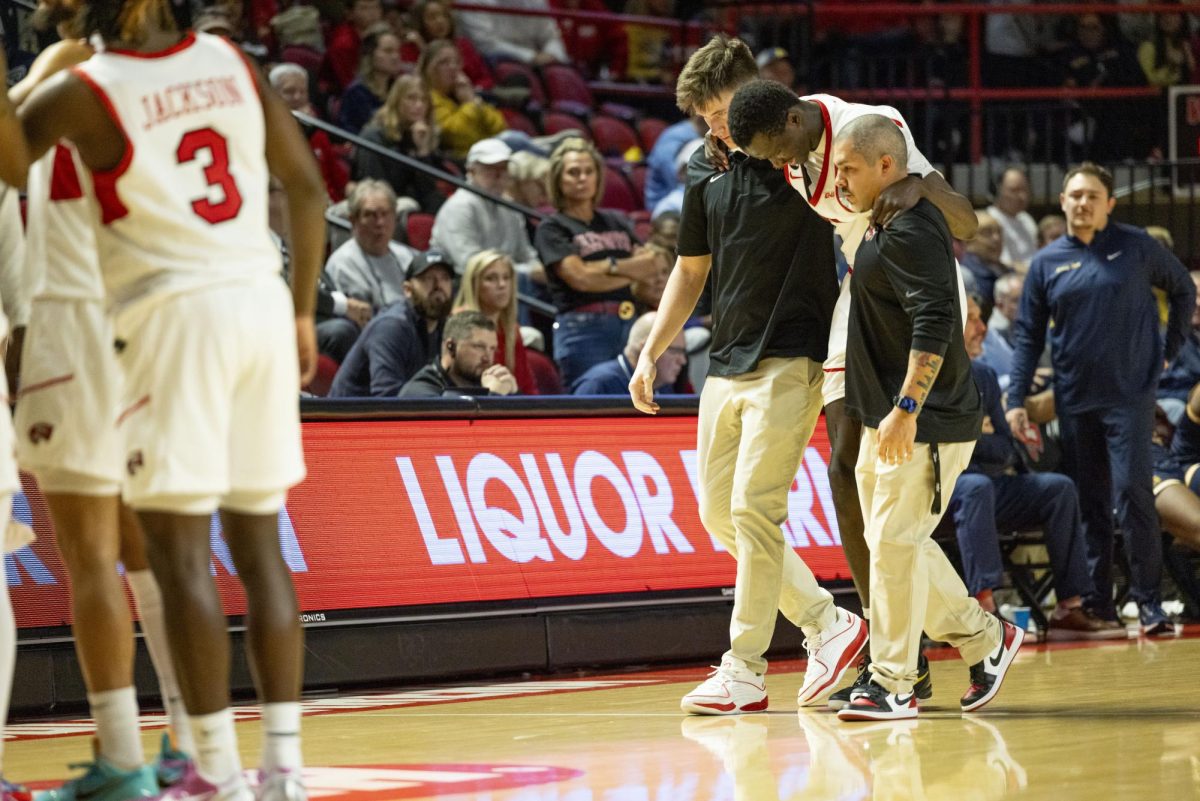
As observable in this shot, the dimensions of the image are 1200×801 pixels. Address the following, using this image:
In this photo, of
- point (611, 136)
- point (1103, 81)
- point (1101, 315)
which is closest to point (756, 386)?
point (1101, 315)

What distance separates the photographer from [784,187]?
5988mm

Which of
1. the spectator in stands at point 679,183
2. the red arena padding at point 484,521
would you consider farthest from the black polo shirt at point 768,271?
the spectator in stands at point 679,183

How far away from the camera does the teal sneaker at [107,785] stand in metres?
3.87

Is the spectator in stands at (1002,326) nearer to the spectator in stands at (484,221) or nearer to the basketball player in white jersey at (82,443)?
the spectator in stands at (484,221)

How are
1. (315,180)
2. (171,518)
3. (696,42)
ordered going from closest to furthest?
(171,518) < (315,180) < (696,42)

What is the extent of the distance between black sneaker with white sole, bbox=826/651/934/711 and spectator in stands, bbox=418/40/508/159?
23.9 feet

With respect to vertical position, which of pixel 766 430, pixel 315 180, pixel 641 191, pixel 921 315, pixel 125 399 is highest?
pixel 315 180

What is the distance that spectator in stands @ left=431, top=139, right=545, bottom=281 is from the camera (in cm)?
1070

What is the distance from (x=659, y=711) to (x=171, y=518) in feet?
8.84

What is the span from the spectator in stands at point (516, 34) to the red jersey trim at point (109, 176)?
11.0 metres

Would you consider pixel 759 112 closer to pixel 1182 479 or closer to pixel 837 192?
pixel 837 192

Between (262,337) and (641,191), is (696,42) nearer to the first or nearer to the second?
(641,191)

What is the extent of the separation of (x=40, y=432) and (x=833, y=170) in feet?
8.84

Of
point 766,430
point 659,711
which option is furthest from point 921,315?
point 659,711
